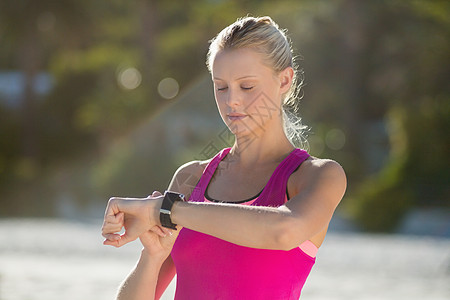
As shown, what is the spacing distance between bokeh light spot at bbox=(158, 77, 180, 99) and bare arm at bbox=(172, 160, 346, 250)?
24.0 meters

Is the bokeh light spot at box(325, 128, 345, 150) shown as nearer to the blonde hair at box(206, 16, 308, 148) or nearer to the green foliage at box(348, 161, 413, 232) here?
the green foliage at box(348, 161, 413, 232)

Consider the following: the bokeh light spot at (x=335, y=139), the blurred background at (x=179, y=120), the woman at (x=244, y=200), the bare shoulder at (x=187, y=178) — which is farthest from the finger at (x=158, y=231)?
the bokeh light spot at (x=335, y=139)

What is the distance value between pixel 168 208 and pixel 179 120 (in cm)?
2524

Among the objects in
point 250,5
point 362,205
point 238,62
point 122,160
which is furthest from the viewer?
point 250,5

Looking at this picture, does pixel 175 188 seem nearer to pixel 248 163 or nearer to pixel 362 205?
pixel 248 163

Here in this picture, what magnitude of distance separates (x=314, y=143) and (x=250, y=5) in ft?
34.3

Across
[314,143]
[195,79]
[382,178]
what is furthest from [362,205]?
[195,79]

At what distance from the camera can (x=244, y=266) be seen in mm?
2086

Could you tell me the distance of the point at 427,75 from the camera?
20.4 meters

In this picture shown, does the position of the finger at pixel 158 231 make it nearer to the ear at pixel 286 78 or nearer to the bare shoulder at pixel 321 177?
the bare shoulder at pixel 321 177

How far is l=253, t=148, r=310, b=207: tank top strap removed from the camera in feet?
6.83

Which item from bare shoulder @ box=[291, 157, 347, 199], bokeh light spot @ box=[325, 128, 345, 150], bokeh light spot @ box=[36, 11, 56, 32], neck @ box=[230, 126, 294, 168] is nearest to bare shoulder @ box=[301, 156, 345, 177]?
bare shoulder @ box=[291, 157, 347, 199]

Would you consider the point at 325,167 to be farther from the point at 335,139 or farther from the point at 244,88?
the point at 335,139

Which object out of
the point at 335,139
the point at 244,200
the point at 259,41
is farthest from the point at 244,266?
the point at 335,139
